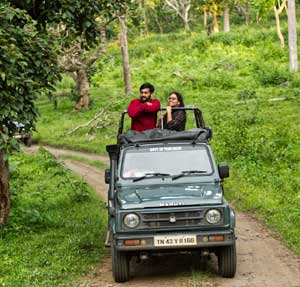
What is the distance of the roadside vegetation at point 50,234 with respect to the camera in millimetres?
9344

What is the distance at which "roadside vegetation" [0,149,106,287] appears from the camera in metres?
9.34

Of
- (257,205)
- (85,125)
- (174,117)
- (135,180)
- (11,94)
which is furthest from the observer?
(85,125)

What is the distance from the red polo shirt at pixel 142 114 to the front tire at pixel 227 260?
3.02 meters

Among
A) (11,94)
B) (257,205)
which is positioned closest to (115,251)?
(11,94)

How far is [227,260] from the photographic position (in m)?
8.78

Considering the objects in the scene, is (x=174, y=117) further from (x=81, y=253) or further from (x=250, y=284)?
(x=250, y=284)

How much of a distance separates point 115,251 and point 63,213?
548cm

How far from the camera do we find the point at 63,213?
14023 mm

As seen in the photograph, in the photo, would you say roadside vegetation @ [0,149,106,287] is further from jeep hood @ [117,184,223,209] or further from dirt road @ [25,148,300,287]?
jeep hood @ [117,184,223,209]

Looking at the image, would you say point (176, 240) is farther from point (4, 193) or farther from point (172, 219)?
point (4, 193)

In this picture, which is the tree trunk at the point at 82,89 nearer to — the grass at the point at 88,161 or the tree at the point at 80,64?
the tree at the point at 80,64

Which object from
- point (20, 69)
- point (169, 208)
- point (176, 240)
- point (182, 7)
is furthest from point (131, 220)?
point (182, 7)

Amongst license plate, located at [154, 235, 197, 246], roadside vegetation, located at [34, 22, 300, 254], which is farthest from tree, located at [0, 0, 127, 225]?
roadside vegetation, located at [34, 22, 300, 254]

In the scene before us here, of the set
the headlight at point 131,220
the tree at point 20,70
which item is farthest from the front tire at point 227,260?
the tree at point 20,70
